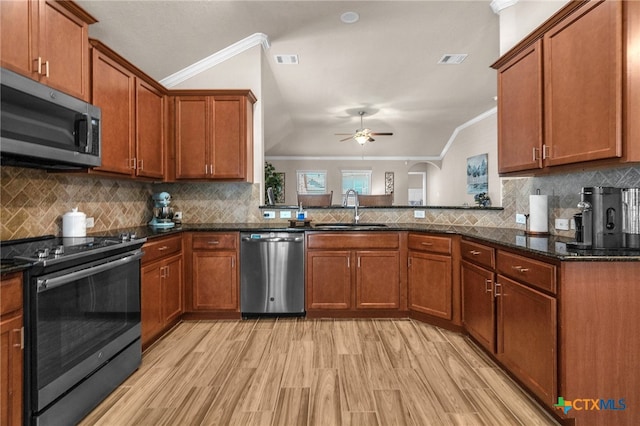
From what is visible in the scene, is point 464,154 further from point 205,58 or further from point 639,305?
point 639,305

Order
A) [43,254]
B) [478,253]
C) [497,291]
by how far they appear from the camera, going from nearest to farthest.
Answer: [43,254] → [497,291] → [478,253]

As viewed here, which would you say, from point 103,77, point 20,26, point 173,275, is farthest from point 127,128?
point 173,275

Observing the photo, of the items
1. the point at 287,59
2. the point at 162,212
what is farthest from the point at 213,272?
the point at 287,59

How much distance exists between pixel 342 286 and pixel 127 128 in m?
2.40

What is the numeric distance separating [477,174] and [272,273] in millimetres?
6281

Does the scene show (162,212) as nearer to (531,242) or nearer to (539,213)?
(531,242)

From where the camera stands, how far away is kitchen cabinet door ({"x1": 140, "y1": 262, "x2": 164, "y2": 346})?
256 cm

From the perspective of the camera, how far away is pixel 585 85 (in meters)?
1.86

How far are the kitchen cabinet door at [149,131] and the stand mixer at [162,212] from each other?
231mm

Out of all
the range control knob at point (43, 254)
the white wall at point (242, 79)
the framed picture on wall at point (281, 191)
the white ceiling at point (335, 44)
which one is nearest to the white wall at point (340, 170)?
the framed picture on wall at point (281, 191)

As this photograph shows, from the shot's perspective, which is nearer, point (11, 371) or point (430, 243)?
point (11, 371)

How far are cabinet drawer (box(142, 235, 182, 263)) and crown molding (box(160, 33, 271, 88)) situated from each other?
1.93 metres

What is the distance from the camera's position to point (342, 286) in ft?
10.9

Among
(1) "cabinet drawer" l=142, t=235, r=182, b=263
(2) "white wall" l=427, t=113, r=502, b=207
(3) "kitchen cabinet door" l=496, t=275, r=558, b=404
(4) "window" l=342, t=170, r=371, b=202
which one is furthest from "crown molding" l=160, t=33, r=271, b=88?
(4) "window" l=342, t=170, r=371, b=202
